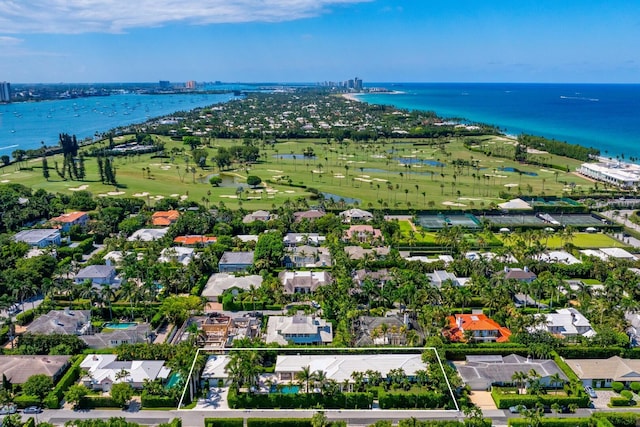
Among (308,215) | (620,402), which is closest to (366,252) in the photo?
(308,215)

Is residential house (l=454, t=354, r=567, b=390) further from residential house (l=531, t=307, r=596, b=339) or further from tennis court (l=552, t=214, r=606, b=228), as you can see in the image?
tennis court (l=552, t=214, r=606, b=228)

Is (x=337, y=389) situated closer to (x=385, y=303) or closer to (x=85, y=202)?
(x=385, y=303)

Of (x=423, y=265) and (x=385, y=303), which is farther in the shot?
(x=423, y=265)

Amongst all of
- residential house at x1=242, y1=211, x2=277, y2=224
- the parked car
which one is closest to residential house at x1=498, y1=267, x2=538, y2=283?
residential house at x1=242, y1=211, x2=277, y2=224

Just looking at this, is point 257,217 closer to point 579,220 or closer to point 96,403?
point 96,403

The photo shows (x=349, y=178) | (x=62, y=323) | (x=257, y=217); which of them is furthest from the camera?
(x=349, y=178)

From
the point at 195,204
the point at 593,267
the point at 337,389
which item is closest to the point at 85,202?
the point at 195,204
